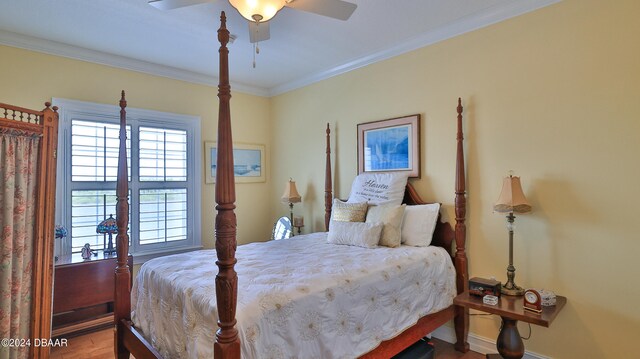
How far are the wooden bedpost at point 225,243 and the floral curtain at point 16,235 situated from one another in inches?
53.1

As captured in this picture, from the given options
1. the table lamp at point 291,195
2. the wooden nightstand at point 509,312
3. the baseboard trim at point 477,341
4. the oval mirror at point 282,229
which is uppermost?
the table lamp at point 291,195

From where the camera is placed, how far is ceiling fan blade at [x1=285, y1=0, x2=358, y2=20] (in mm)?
2025

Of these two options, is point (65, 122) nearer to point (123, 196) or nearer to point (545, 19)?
point (123, 196)

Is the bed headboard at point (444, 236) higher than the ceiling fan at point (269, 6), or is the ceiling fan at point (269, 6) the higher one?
the ceiling fan at point (269, 6)

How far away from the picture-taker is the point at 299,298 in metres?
1.67

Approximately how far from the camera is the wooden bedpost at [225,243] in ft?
4.31

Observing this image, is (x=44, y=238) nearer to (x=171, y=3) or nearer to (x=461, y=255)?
(x=171, y=3)

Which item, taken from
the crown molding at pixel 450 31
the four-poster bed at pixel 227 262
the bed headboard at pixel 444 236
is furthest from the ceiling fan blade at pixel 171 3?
the bed headboard at pixel 444 236

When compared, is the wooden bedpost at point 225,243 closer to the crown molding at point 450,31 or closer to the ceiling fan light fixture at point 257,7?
the ceiling fan light fixture at point 257,7

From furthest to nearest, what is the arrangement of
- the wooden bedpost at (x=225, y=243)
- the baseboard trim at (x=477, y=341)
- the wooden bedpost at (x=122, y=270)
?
the baseboard trim at (x=477, y=341) < the wooden bedpost at (x=122, y=270) < the wooden bedpost at (x=225, y=243)

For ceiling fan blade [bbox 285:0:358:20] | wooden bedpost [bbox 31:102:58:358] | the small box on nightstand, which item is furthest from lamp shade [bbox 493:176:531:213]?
wooden bedpost [bbox 31:102:58:358]

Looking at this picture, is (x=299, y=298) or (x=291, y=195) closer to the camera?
(x=299, y=298)

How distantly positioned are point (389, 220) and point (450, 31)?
172 cm

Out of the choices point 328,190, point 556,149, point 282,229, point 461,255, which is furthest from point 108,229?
point 556,149
